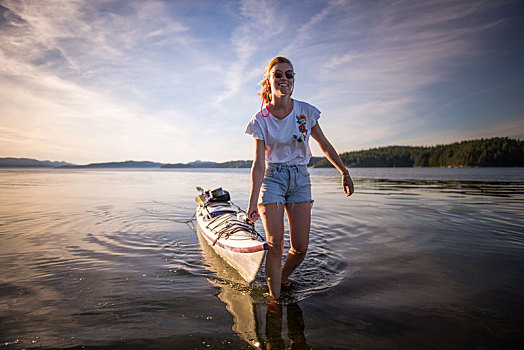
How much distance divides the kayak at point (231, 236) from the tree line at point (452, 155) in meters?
126

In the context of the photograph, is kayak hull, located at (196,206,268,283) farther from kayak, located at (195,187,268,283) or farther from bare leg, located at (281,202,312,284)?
bare leg, located at (281,202,312,284)

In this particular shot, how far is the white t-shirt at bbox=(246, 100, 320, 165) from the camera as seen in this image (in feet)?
11.7

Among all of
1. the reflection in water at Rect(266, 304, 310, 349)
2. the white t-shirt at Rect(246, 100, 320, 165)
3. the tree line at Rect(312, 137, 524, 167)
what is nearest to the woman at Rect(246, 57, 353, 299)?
the white t-shirt at Rect(246, 100, 320, 165)

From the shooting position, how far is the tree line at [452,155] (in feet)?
338

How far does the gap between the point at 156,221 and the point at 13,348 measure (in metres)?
7.74

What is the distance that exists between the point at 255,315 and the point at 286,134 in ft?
8.03

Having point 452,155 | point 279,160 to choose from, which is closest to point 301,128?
point 279,160

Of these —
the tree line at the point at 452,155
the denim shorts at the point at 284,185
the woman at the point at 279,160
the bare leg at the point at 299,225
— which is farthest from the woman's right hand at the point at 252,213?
the tree line at the point at 452,155

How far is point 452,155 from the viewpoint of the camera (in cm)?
11881

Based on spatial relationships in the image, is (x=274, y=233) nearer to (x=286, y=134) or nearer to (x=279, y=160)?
(x=279, y=160)

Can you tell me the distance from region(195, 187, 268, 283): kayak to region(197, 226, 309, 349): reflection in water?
0.81 feet

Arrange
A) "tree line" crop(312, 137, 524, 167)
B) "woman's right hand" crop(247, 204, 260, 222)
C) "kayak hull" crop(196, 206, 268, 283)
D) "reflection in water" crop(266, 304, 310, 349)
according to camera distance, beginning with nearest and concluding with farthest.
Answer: "reflection in water" crop(266, 304, 310, 349) → "woman's right hand" crop(247, 204, 260, 222) → "kayak hull" crop(196, 206, 268, 283) → "tree line" crop(312, 137, 524, 167)

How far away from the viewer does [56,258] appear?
6.07 metres

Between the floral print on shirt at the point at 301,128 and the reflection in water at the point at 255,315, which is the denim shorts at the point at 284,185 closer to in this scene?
the floral print on shirt at the point at 301,128
